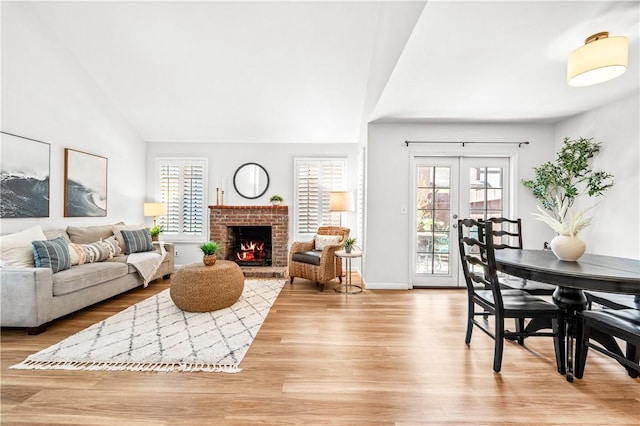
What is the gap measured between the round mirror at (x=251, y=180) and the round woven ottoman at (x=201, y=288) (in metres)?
2.46

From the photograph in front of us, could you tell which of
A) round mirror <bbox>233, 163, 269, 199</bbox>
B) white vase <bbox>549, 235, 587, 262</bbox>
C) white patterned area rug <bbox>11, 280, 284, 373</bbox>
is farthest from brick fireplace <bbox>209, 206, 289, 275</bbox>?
white vase <bbox>549, 235, 587, 262</bbox>

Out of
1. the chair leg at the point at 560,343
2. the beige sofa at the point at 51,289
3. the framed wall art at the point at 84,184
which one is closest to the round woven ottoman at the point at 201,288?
the beige sofa at the point at 51,289

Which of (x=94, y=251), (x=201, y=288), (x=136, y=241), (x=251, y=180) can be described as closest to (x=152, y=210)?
(x=136, y=241)

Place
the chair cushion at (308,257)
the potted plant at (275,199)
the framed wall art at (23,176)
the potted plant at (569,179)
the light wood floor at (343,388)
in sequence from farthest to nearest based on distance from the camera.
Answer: the potted plant at (275,199), the chair cushion at (308,257), the potted plant at (569,179), the framed wall art at (23,176), the light wood floor at (343,388)

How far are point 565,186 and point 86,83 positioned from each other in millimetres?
6671

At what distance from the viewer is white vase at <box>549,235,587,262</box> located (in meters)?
2.07

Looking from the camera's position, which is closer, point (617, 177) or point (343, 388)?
point (343, 388)

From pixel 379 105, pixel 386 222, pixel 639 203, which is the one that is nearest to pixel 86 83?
pixel 379 105

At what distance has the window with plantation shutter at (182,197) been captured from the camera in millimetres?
5414

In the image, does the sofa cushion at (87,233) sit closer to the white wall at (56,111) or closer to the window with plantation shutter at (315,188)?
the white wall at (56,111)

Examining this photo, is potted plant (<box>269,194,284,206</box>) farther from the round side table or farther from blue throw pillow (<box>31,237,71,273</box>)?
blue throw pillow (<box>31,237,71,273</box>)

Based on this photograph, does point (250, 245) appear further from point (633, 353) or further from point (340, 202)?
point (633, 353)

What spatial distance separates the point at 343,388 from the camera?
1855 mm

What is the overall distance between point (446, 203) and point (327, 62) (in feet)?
8.57
